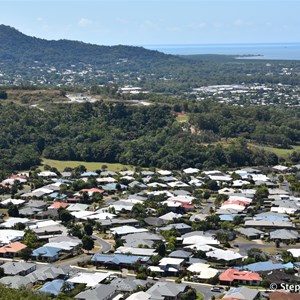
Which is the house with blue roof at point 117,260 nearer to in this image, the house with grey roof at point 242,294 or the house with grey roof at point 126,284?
the house with grey roof at point 126,284

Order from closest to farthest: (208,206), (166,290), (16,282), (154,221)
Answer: (166,290) → (16,282) → (154,221) → (208,206)

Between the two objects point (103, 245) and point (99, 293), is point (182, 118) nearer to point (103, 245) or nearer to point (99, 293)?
point (103, 245)

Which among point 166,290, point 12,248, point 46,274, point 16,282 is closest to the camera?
point 166,290

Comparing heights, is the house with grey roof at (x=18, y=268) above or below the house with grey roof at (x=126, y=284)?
below

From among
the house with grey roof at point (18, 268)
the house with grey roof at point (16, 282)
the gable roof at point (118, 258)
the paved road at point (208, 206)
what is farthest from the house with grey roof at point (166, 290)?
the paved road at point (208, 206)

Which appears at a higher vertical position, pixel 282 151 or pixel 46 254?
pixel 282 151

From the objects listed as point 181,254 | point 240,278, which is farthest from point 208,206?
point 240,278
